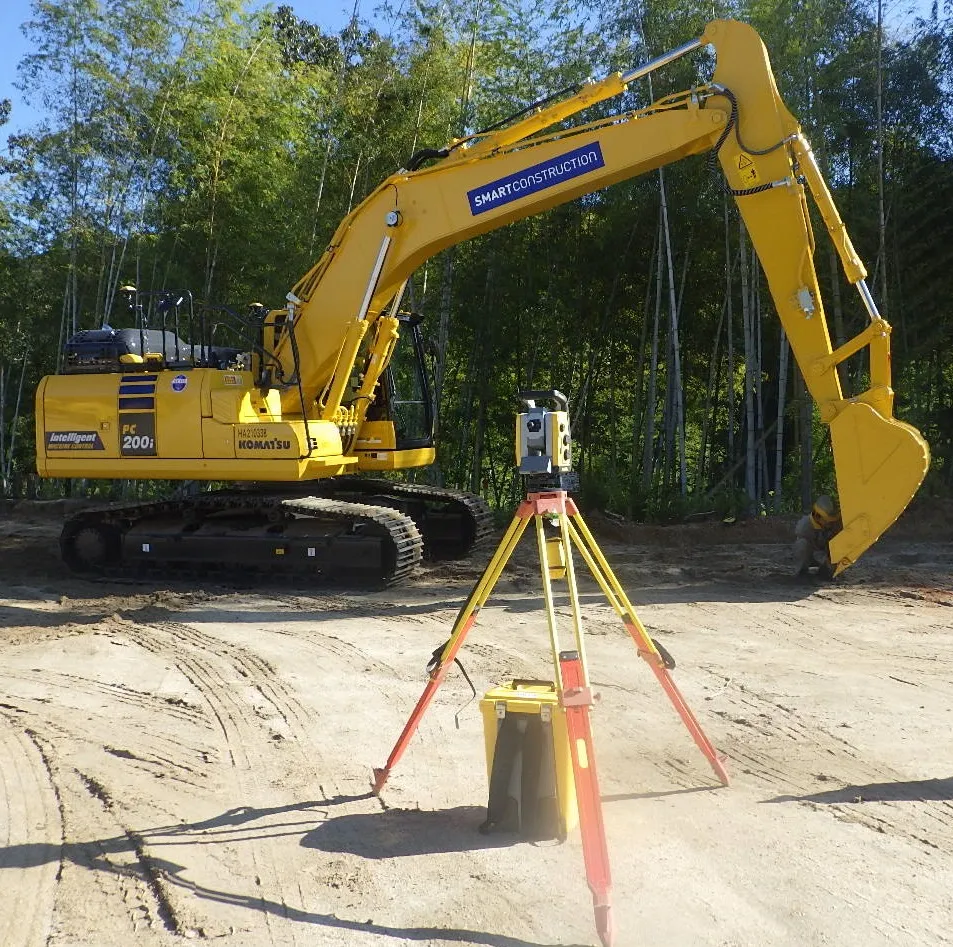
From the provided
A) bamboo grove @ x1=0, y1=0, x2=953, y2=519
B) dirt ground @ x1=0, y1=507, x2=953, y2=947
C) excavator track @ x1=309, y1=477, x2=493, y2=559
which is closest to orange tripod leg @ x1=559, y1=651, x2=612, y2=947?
dirt ground @ x1=0, y1=507, x2=953, y2=947

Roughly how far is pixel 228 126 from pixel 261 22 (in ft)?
5.84

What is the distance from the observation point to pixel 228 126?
40.8 feet

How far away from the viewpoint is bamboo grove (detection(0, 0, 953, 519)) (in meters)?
11.5

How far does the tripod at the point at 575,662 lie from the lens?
2.75m

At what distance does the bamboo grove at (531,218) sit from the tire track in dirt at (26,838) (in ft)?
26.4

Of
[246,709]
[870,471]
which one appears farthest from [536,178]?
[246,709]

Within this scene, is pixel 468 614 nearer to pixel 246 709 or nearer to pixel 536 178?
pixel 246 709

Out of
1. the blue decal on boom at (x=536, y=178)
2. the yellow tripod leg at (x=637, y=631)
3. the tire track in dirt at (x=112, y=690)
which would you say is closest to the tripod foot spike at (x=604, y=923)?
the yellow tripod leg at (x=637, y=631)

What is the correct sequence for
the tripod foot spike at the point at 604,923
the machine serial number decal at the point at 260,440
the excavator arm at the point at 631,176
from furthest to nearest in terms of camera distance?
the machine serial number decal at the point at 260,440 < the excavator arm at the point at 631,176 < the tripod foot spike at the point at 604,923

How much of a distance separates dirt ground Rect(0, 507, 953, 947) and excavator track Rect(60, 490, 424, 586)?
852 millimetres

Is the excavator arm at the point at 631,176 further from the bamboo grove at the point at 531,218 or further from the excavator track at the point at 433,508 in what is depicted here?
the bamboo grove at the point at 531,218

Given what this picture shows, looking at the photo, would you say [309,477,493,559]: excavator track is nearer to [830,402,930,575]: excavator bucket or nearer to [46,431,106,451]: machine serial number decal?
[46,431,106,451]: machine serial number decal

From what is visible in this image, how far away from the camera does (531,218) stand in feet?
40.8

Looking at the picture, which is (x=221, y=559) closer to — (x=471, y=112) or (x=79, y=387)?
(x=79, y=387)
